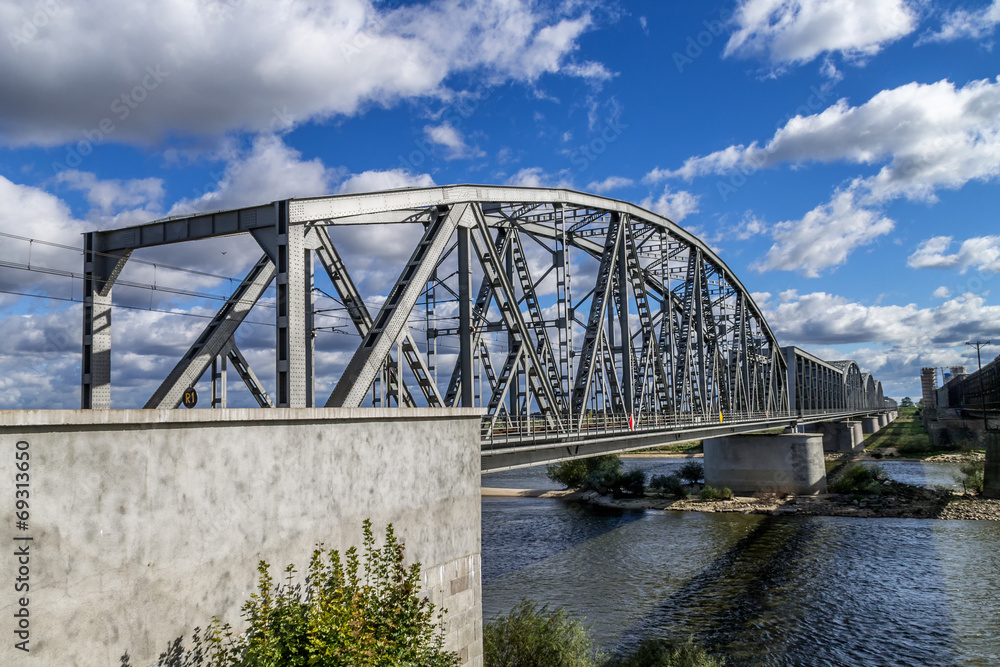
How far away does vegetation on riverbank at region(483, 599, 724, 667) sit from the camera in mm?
17781

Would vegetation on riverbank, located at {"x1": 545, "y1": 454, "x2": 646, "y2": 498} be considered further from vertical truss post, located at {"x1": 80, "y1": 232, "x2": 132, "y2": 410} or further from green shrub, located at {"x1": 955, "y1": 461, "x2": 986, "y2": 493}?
vertical truss post, located at {"x1": 80, "y1": 232, "x2": 132, "y2": 410}

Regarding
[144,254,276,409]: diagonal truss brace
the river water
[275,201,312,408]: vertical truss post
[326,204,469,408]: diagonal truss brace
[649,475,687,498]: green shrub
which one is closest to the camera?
[275,201,312,408]: vertical truss post

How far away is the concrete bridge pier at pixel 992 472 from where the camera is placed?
49375 mm

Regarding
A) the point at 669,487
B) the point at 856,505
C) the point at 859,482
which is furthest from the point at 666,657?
the point at 859,482

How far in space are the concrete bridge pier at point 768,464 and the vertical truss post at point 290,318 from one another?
49.9 m

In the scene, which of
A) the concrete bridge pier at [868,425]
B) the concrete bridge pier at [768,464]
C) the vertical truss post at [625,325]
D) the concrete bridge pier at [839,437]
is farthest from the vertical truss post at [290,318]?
the concrete bridge pier at [868,425]

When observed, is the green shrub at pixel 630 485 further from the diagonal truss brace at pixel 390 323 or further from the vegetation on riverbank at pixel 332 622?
the vegetation on riverbank at pixel 332 622

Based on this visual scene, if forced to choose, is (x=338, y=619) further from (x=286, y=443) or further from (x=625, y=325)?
(x=625, y=325)

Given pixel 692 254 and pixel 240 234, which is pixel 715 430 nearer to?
pixel 692 254

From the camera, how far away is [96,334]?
17.1 meters

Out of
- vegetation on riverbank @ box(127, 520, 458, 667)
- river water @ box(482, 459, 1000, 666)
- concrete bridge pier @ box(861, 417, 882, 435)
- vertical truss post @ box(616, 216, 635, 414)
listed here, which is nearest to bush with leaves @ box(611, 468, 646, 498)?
river water @ box(482, 459, 1000, 666)

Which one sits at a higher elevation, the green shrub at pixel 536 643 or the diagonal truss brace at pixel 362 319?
the diagonal truss brace at pixel 362 319

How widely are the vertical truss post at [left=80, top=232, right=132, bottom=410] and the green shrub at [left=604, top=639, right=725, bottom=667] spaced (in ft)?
50.4

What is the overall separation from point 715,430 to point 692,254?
1530 cm
